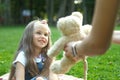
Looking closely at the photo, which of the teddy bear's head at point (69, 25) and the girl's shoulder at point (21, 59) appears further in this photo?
the girl's shoulder at point (21, 59)

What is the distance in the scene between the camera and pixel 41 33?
3369 millimetres

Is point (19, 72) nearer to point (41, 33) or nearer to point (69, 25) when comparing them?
point (41, 33)

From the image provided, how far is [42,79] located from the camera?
3344 millimetres

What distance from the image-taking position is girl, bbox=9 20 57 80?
3381 millimetres

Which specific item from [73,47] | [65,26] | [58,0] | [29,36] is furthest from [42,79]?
[58,0]

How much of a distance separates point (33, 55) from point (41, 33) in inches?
11.4

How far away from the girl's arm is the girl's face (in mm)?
252

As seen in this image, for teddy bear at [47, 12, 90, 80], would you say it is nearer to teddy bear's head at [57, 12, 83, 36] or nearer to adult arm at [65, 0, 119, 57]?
teddy bear's head at [57, 12, 83, 36]

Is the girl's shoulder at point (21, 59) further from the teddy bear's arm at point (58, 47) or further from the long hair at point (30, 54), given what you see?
the teddy bear's arm at point (58, 47)

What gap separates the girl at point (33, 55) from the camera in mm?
3381

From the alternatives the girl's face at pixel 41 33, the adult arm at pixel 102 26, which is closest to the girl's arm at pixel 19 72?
the girl's face at pixel 41 33

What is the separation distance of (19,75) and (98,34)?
1.99m

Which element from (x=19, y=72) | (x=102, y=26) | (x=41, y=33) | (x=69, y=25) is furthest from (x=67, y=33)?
(x=19, y=72)

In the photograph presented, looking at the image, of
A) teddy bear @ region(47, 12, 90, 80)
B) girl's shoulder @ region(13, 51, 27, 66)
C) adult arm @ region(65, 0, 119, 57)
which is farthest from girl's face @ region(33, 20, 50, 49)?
adult arm @ region(65, 0, 119, 57)
